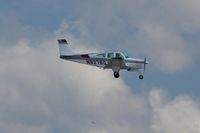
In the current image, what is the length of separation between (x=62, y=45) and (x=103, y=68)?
1133cm

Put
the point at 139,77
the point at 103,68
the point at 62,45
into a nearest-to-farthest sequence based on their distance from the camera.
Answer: the point at 139,77
the point at 103,68
the point at 62,45

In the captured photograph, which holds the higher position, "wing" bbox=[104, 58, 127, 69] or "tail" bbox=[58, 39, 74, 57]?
"tail" bbox=[58, 39, 74, 57]

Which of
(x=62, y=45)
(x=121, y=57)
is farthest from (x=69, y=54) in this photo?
(x=121, y=57)

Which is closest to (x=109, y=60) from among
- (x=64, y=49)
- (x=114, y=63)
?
(x=114, y=63)

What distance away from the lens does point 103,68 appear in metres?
91.2

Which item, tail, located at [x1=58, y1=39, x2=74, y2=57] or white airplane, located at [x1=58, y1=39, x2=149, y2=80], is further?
tail, located at [x1=58, y1=39, x2=74, y2=57]

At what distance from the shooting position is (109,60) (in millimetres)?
91625

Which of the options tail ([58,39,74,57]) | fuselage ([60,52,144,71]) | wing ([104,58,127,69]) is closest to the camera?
wing ([104,58,127,69])

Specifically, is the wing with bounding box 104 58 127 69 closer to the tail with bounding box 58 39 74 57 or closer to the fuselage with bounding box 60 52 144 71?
the fuselage with bounding box 60 52 144 71

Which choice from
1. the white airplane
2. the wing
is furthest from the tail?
the wing

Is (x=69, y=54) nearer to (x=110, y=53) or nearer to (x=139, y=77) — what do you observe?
(x=110, y=53)

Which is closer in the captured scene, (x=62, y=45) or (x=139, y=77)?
(x=139, y=77)

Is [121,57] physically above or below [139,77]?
above

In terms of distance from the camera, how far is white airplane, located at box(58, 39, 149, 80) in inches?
3578
